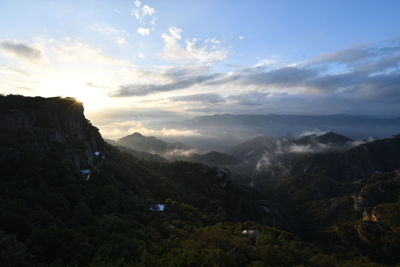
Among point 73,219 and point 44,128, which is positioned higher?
point 44,128

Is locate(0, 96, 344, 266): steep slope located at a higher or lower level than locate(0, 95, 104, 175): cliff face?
lower

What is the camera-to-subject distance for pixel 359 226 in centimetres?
18075

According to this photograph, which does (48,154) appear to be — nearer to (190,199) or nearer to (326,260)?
(326,260)

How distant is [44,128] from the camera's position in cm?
8731

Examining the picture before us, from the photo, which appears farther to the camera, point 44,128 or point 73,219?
point 44,128

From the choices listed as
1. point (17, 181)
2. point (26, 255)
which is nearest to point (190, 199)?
point (17, 181)

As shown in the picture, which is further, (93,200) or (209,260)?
(93,200)

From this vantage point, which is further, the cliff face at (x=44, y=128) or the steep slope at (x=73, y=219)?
the cliff face at (x=44, y=128)

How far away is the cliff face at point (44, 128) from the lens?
71.3 meters

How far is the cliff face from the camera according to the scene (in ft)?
234

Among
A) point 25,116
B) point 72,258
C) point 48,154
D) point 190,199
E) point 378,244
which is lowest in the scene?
point 378,244

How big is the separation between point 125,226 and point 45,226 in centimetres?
1312

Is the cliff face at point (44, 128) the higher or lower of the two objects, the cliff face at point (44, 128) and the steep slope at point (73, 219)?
the higher

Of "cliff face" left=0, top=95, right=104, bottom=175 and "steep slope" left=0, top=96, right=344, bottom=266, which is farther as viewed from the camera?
"cliff face" left=0, top=95, right=104, bottom=175
